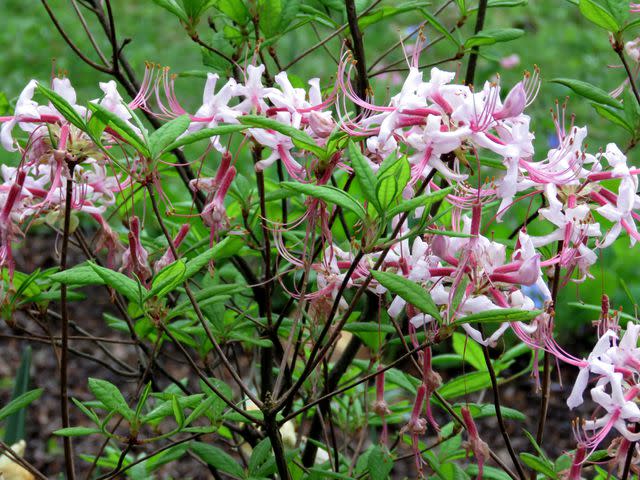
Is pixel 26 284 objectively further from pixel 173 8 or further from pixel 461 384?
pixel 461 384

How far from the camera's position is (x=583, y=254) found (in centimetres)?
104

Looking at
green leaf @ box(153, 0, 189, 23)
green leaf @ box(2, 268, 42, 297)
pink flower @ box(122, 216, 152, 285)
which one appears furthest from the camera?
green leaf @ box(153, 0, 189, 23)

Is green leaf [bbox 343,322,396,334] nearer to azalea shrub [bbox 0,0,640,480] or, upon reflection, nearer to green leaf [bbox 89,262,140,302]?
azalea shrub [bbox 0,0,640,480]

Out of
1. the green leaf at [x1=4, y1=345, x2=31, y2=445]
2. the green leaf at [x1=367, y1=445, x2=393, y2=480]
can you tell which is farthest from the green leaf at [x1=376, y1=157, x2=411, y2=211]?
the green leaf at [x1=4, y1=345, x2=31, y2=445]

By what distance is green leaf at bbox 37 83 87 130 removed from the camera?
3.07 feet

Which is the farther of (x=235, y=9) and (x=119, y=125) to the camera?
(x=235, y=9)

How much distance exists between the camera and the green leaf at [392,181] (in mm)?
922

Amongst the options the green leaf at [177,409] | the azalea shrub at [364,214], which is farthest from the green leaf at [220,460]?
the green leaf at [177,409]

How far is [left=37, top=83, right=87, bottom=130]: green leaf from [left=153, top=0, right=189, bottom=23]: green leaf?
0.43 meters

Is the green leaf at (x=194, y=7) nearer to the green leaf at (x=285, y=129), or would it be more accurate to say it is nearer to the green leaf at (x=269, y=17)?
the green leaf at (x=269, y=17)

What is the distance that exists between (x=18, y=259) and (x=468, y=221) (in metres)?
3.38

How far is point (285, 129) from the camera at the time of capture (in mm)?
946

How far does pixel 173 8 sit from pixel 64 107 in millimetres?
470

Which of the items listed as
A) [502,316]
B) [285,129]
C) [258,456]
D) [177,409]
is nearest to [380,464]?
[258,456]
